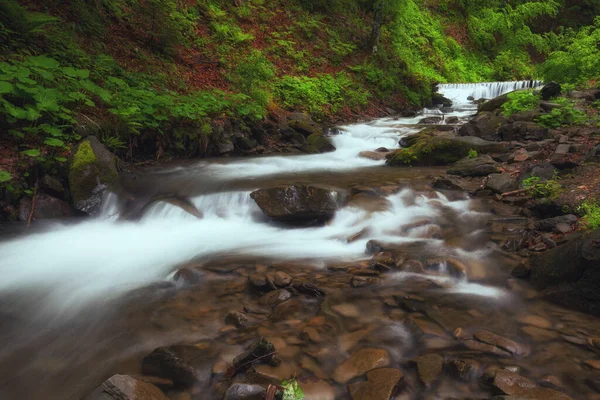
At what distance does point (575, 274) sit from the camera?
3.09 meters

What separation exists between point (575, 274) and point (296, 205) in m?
3.26

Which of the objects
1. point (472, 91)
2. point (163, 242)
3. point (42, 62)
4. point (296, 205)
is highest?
point (472, 91)

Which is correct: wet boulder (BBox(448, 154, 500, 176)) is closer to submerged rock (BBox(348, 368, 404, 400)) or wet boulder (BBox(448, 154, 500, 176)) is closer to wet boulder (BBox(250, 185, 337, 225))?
wet boulder (BBox(250, 185, 337, 225))

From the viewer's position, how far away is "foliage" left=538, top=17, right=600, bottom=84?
10266mm

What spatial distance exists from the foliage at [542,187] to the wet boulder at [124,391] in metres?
4.91

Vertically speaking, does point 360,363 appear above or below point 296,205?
below

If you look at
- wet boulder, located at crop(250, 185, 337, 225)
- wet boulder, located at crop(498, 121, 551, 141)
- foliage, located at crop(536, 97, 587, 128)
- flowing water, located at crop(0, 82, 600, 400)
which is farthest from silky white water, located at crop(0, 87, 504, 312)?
foliage, located at crop(536, 97, 587, 128)

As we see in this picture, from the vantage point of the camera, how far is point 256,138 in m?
9.23

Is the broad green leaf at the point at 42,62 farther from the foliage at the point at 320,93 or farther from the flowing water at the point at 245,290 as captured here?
the foliage at the point at 320,93

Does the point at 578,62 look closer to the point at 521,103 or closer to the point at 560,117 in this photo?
the point at 521,103

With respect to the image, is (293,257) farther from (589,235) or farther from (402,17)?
(402,17)

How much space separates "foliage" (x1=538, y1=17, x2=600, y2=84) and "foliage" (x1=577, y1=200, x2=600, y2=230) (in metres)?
8.38

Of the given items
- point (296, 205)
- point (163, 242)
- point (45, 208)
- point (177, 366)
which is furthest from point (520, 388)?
point (45, 208)

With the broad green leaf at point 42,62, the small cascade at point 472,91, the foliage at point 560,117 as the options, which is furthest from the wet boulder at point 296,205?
the small cascade at point 472,91
